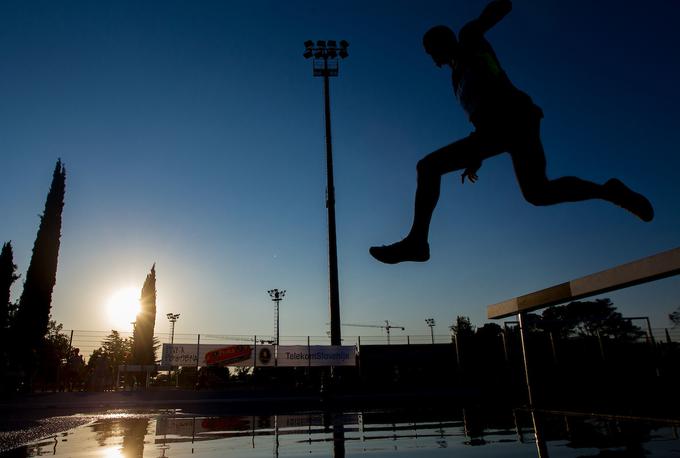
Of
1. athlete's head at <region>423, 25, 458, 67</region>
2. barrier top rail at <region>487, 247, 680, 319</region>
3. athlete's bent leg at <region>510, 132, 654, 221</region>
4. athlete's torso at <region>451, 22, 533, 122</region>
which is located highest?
athlete's head at <region>423, 25, 458, 67</region>

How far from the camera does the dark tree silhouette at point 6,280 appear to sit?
2639 cm

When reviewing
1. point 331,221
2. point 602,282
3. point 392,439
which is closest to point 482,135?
point 602,282

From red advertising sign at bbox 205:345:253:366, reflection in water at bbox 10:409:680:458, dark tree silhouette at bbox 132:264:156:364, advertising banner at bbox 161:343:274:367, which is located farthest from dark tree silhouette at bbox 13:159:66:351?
reflection in water at bbox 10:409:680:458

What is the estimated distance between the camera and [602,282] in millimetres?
3361

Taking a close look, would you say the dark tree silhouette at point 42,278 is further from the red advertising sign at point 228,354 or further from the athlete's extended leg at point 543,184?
the athlete's extended leg at point 543,184

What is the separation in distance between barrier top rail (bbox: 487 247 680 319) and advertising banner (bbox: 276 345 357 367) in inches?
627

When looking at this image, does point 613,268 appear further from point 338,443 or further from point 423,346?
point 423,346

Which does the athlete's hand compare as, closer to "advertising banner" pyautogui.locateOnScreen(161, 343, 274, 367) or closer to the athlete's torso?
the athlete's torso

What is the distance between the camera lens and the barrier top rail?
2703 millimetres

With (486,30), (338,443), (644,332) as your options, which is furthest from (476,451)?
(644,332)

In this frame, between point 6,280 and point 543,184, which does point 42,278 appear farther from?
point 543,184

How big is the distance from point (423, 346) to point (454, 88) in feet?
103

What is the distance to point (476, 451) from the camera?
7.93 feet

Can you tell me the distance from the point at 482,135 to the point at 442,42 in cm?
57
